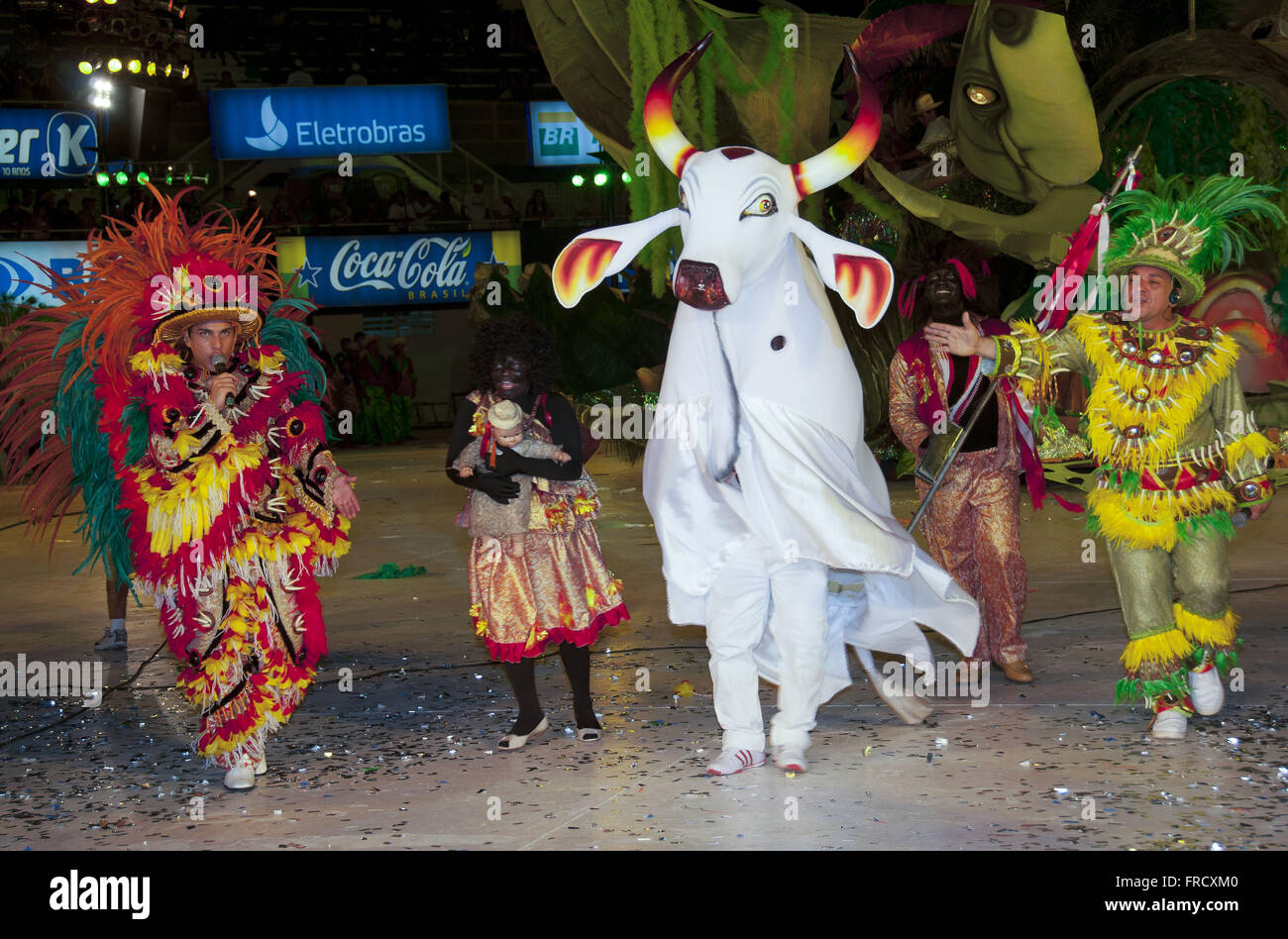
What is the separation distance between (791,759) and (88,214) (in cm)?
1965

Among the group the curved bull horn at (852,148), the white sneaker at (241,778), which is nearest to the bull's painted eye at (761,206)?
the curved bull horn at (852,148)

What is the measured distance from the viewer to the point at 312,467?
186 inches

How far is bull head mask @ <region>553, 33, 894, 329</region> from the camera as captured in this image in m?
4.23

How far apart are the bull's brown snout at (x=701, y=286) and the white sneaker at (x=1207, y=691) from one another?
208cm

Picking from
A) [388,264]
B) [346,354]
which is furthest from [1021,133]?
[388,264]

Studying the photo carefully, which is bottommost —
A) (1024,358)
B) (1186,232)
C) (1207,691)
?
(1207,691)

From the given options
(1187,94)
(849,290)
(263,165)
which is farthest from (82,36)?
(849,290)

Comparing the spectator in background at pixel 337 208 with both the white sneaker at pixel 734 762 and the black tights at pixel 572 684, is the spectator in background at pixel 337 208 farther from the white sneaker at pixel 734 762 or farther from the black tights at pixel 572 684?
the white sneaker at pixel 734 762

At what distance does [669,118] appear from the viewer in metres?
4.59

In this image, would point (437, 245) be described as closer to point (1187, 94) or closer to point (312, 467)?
point (1187, 94)

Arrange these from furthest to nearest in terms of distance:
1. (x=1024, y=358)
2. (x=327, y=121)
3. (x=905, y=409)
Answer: (x=327, y=121), (x=905, y=409), (x=1024, y=358)

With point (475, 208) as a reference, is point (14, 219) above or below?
below

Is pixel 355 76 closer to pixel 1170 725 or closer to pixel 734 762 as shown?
pixel 734 762

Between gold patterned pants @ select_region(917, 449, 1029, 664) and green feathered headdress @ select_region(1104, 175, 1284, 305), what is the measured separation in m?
1.09
